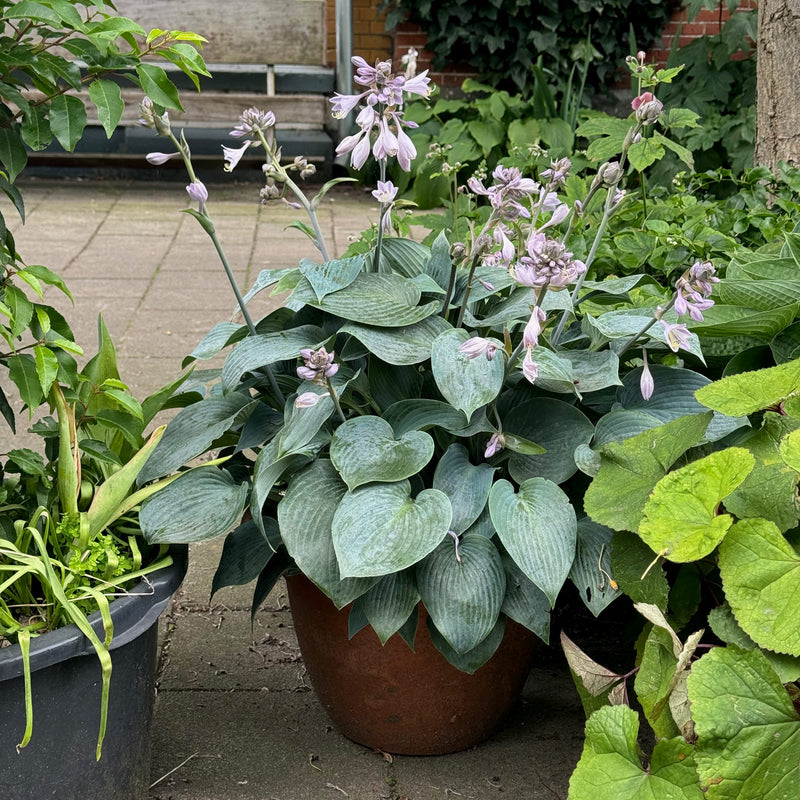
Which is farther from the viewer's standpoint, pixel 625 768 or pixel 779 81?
pixel 779 81

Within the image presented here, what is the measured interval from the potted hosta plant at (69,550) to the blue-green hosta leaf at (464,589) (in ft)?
1.34

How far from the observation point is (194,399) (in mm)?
1882

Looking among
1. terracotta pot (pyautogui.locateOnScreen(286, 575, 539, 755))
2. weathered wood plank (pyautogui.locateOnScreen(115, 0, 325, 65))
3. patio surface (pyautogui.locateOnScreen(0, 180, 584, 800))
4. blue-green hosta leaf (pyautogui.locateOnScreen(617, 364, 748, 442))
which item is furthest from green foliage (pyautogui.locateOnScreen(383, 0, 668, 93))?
terracotta pot (pyautogui.locateOnScreen(286, 575, 539, 755))

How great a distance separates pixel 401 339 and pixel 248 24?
593 centimetres

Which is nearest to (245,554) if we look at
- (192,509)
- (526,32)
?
(192,509)

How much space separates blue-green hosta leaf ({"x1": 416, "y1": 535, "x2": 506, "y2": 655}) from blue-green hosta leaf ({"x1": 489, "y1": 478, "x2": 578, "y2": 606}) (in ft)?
0.24

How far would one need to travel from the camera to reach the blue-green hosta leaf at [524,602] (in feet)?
5.22

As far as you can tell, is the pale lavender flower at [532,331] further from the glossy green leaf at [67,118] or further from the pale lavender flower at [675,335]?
the glossy green leaf at [67,118]

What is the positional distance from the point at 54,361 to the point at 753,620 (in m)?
1.08

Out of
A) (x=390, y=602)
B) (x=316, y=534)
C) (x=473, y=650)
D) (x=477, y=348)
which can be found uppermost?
(x=477, y=348)

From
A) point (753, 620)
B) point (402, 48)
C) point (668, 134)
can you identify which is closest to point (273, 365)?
point (753, 620)

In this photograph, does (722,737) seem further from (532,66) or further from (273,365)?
(532,66)

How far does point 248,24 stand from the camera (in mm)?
6930

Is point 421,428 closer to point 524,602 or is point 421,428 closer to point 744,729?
point 524,602
